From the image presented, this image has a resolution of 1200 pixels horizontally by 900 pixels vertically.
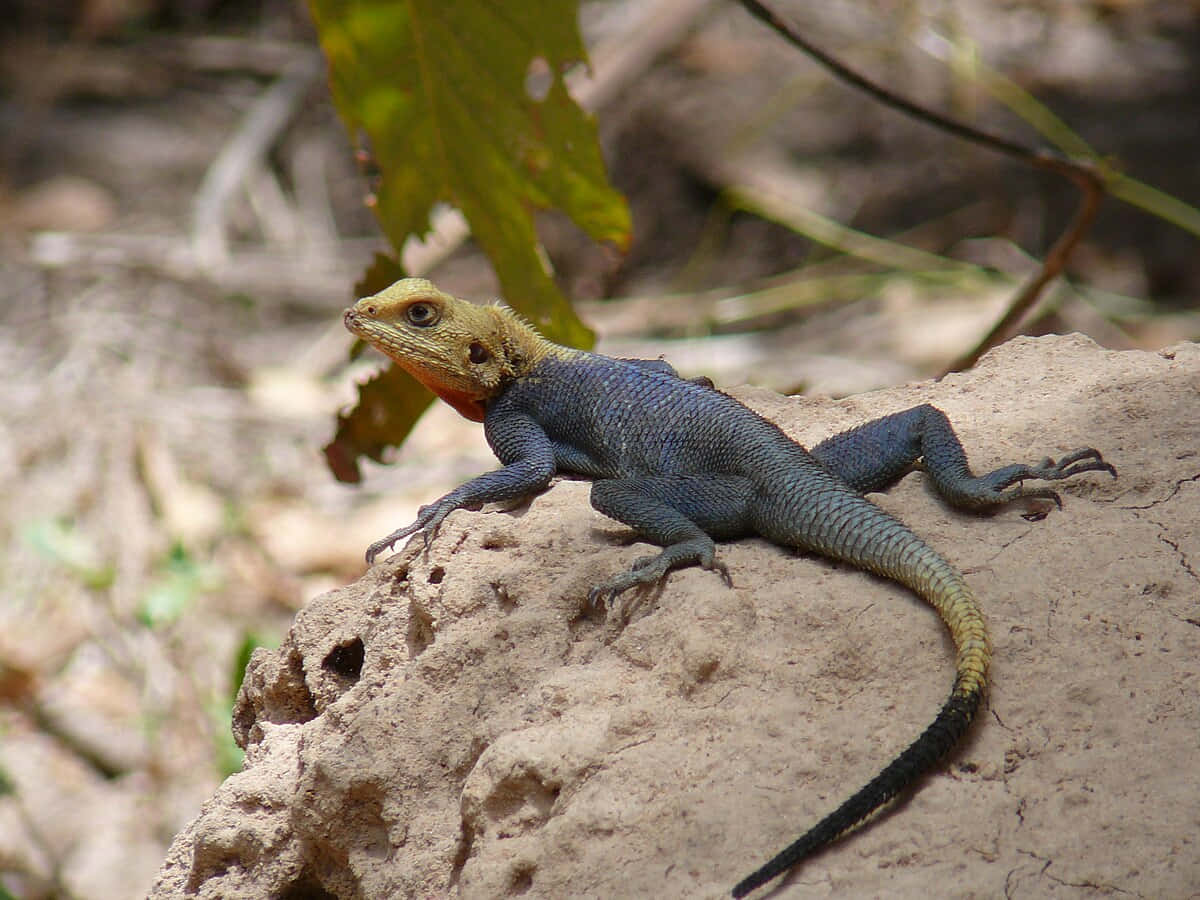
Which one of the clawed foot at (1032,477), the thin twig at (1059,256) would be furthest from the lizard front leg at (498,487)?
the thin twig at (1059,256)

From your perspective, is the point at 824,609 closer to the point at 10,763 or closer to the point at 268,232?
the point at 10,763

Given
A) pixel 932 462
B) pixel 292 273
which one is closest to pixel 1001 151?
pixel 932 462

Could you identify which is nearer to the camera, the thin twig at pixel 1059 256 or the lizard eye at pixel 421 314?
the lizard eye at pixel 421 314

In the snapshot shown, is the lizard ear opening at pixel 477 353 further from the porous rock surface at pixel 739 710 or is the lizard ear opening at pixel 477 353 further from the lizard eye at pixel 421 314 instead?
the porous rock surface at pixel 739 710

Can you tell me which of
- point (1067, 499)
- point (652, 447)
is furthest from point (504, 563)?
point (1067, 499)

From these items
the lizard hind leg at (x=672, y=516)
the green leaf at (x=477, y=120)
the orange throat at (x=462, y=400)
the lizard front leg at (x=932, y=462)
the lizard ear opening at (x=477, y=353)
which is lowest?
the orange throat at (x=462, y=400)

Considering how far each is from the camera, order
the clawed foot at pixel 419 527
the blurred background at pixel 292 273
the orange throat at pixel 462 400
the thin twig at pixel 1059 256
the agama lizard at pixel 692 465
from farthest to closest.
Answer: the blurred background at pixel 292 273 → the thin twig at pixel 1059 256 → the orange throat at pixel 462 400 → the clawed foot at pixel 419 527 → the agama lizard at pixel 692 465
